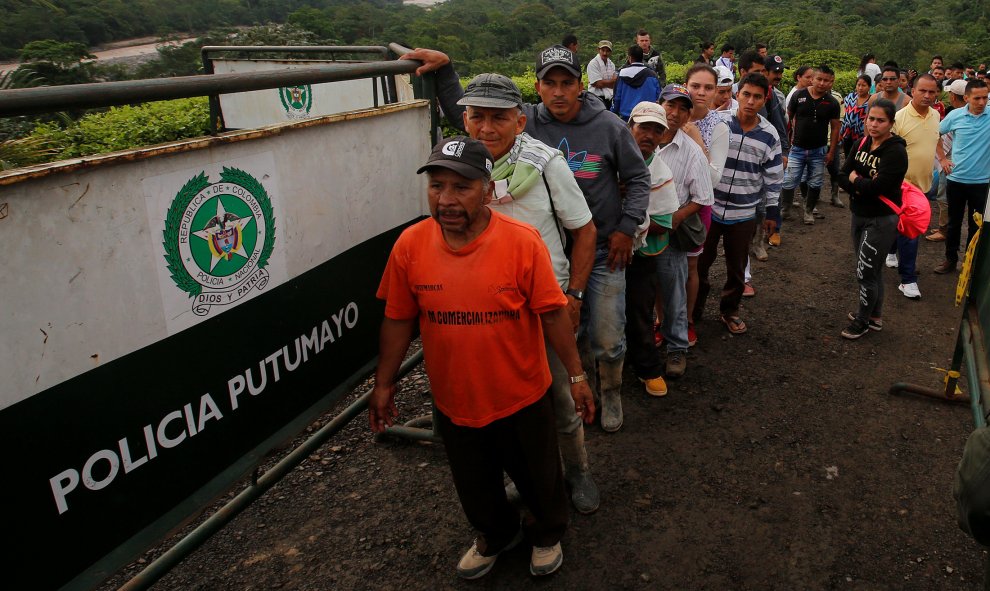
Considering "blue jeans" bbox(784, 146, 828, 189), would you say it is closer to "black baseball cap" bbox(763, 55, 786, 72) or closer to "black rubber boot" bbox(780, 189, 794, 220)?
"black rubber boot" bbox(780, 189, 794, 220)

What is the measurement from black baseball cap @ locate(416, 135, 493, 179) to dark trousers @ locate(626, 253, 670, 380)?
6.70ft

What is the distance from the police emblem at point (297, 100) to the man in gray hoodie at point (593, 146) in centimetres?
543

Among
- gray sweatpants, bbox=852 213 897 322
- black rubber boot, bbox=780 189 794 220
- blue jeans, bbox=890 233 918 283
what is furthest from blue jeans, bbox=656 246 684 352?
black rubber boot, bbox=780 189 794 220

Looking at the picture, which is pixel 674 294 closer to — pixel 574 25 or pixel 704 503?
pixel 704 503

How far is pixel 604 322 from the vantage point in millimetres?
3828

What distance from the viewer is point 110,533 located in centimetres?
205

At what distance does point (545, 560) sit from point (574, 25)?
5398 centimetres

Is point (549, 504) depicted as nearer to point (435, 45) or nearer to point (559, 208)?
point (559, 208)

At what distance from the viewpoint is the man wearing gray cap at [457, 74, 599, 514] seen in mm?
2943

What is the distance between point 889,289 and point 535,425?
17.3 ft

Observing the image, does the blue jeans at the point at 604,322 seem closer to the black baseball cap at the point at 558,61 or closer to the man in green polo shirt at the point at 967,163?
the black baseball cap at the point at 558,61

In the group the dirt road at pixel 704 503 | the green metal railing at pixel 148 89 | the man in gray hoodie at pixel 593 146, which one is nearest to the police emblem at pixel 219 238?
the green metal railing at pixel 148 89

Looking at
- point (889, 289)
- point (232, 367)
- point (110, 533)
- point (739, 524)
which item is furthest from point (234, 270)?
point (889, 289)

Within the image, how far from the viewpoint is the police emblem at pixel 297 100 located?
8.34 m
